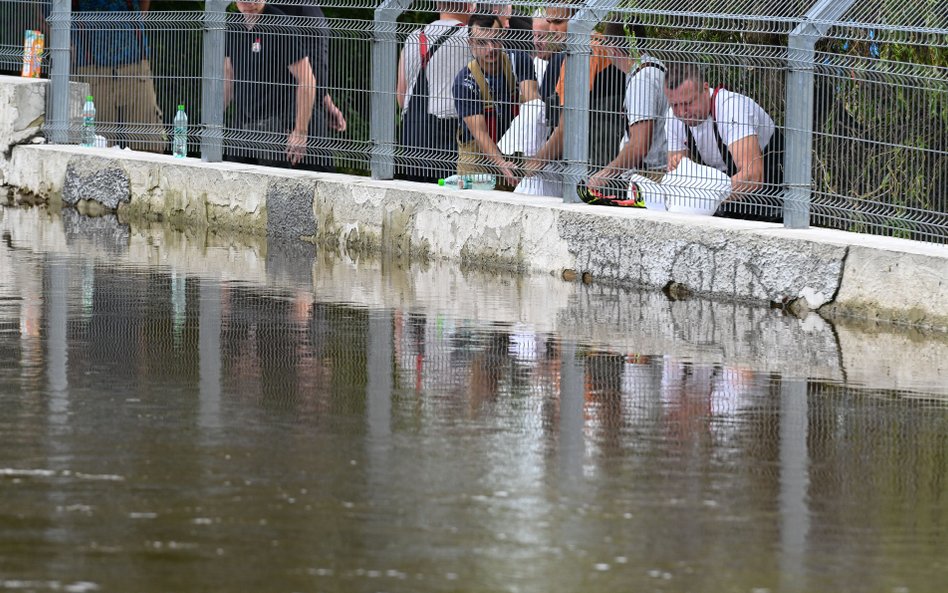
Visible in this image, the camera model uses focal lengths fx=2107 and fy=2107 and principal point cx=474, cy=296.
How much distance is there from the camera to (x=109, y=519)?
6492mm

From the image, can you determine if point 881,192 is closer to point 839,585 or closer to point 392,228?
point 392,228

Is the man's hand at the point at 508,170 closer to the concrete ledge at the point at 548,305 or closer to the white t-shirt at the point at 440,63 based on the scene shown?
the white t-shirt at the point at 440,63

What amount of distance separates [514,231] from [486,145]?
2.89ft

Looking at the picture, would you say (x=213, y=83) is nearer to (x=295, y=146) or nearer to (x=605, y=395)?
(x=295, y=146)

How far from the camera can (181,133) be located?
17109 millimetres

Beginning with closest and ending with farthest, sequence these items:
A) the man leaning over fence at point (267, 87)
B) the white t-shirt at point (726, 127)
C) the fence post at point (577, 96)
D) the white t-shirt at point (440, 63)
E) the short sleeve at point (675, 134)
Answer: the white t-shirt at point (726, 127) < the short sleeve at point (675, 134) < the fence post at point (577, 96) < the white t-shirt at point (440, 63) < the man leaning over fence at point (267, 87)

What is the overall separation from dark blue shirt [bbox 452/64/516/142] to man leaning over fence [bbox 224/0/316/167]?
62.5 inches

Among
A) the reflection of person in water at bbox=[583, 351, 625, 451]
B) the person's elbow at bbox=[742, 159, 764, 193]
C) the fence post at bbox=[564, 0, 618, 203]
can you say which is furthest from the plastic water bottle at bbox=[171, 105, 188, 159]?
the reflection of person in water at bbox=[583, 351, 625, 451]

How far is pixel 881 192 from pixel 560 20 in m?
3.05

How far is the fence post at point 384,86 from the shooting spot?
15180mm

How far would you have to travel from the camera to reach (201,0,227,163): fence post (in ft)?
54.6

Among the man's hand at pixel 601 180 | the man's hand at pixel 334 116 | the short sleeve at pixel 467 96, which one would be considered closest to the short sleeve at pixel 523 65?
the short sleeve at pixel 467 96

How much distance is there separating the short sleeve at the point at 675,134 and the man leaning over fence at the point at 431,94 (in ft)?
6.39

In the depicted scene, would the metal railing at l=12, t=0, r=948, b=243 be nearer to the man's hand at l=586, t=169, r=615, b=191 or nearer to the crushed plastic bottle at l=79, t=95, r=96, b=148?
the man's hand at l=586, t=169, r=615, b=191
